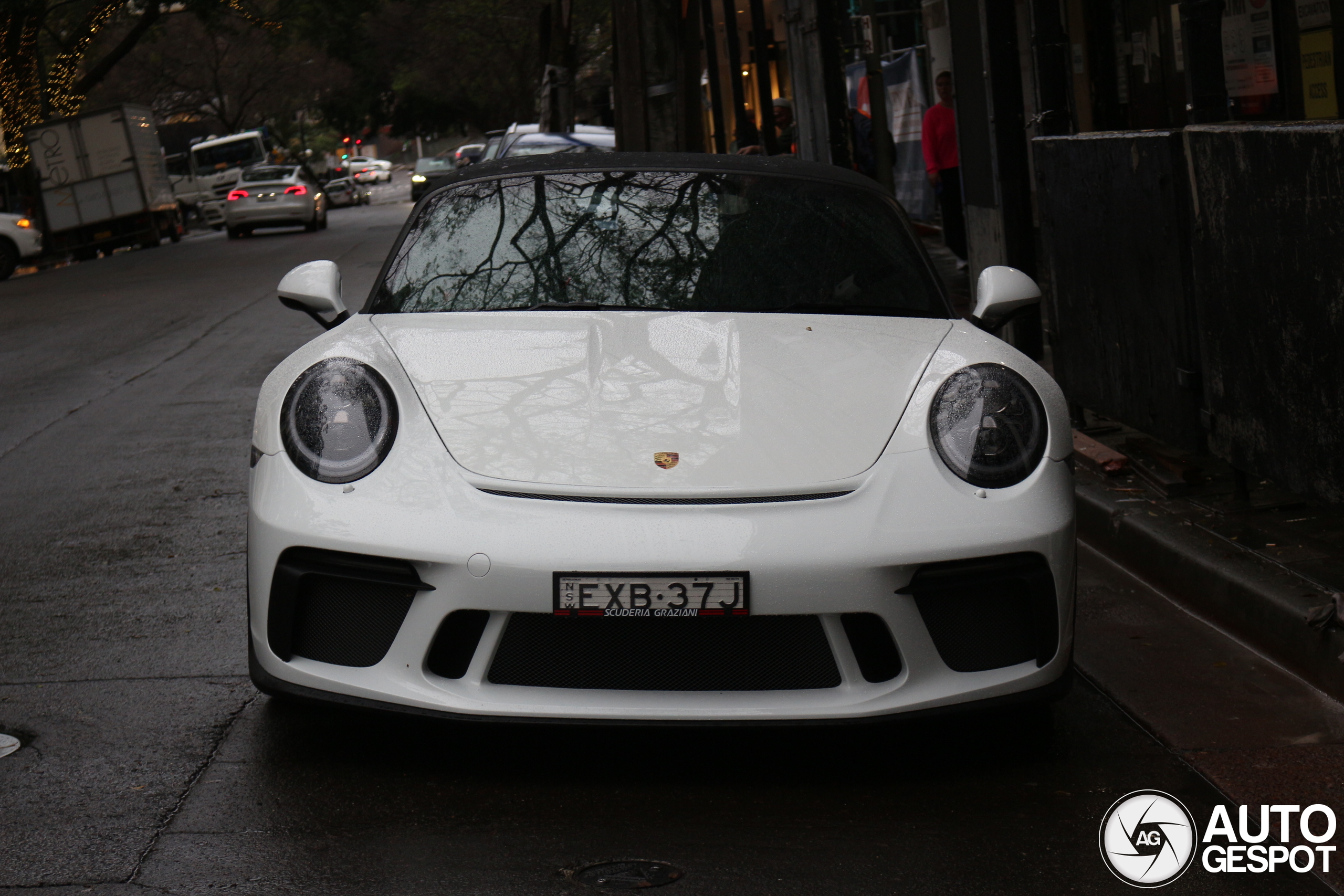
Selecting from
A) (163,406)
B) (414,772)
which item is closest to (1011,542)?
(414,772)

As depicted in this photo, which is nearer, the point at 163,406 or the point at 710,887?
the point at 710,887

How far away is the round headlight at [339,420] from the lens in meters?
3.40

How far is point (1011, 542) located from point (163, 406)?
24.2 ft

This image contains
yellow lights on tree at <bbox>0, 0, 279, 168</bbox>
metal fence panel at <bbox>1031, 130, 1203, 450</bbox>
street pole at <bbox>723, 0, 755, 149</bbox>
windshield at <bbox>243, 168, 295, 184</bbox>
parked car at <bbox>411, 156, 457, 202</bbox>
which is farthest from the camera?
parked car at <bbox>411, 156, 457, 202</bbox>

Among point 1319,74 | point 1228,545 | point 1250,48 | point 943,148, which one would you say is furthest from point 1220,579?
point 943,148

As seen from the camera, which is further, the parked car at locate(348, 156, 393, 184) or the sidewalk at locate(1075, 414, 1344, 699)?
the parked car at locate(348, 156, 393, 184)

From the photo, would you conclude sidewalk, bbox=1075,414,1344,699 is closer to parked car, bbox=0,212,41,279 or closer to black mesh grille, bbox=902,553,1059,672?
black mesh grille, bbox=902,553,1059,672

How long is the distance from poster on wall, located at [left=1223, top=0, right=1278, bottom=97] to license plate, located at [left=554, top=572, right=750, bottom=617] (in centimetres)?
745

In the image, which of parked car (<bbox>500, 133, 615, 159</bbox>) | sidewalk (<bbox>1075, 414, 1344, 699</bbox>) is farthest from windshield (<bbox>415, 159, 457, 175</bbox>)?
sidewalk (<bbox>1075, 414, 1344, 699</bbox>)

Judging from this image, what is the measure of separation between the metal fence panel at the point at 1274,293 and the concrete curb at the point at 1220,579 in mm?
282

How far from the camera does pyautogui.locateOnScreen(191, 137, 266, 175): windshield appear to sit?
48594 mm

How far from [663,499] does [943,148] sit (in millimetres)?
11534

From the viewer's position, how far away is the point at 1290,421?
4617 millimetres

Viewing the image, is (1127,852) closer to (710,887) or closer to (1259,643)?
(710,887)
